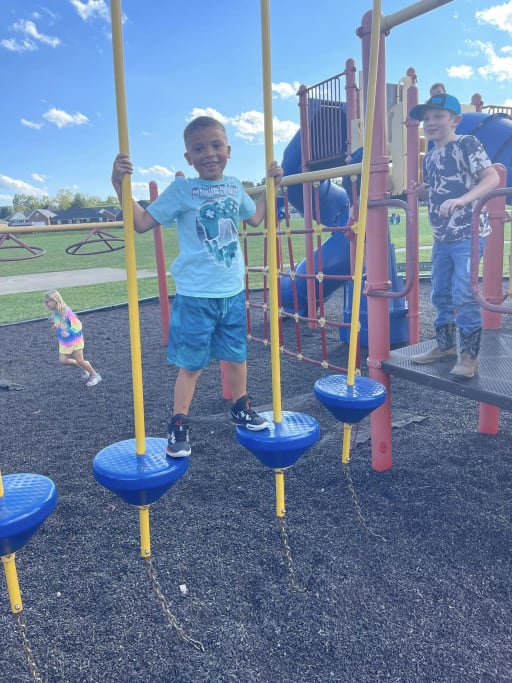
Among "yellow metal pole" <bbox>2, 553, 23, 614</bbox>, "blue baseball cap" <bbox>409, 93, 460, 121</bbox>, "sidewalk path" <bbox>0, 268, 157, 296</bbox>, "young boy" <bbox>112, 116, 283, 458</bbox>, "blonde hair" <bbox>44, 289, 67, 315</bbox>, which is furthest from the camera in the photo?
"sidewalk path" <bbox>0, 268, 157, 296</bbox>

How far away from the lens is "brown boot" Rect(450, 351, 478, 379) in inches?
99.6

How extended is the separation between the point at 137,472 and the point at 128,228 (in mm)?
699

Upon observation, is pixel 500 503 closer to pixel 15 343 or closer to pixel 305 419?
pixel 305 419

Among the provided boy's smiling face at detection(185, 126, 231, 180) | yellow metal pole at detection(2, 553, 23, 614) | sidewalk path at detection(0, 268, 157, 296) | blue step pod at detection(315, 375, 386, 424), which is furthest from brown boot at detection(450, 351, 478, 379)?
sidewalk path at detection(0, 268, 157, 296)

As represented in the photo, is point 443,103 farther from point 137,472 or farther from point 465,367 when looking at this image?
point 137,472

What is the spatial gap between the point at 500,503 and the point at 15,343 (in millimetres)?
6081

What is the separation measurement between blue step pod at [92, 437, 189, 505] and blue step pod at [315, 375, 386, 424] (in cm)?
68

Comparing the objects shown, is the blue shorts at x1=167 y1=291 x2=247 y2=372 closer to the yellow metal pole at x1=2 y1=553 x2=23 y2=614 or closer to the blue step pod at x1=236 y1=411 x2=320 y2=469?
the blue step pod at x1=236 y1=411 x2=320 y2=469

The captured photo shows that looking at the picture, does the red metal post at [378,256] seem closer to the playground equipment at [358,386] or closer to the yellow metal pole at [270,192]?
the playground equipment at [358,386]

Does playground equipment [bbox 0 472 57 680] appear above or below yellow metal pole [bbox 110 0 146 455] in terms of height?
below

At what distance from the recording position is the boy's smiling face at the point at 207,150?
200cm

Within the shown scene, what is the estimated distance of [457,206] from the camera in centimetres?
243

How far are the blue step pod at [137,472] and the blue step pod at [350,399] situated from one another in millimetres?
676

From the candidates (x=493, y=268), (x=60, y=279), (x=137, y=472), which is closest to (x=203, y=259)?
(x=137, y=472)
